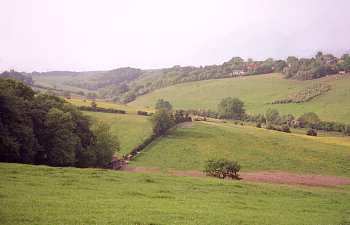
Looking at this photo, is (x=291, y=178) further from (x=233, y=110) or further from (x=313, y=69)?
(x=313, y=69)

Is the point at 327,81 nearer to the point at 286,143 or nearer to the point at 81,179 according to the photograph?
the point at 286,143

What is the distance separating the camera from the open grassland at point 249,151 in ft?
211

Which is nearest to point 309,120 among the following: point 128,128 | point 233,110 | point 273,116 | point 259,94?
point 273,116

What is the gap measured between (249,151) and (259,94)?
81.4 meters

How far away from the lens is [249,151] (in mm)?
72562

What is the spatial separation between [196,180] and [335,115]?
280ft

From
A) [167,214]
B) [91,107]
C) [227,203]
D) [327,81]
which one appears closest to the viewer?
[167,214]

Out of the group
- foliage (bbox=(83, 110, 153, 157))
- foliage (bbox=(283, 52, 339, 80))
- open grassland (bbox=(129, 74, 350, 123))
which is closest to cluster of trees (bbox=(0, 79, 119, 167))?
foliage (bbox=(83, 110, 153, 157))

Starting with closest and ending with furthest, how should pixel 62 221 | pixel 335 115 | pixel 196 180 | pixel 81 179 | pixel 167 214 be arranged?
pixel 62 221
pixel 167 214
pixel 81 179
pixel 196 180
pixel 335 115

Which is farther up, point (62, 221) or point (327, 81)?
point (327, 81)

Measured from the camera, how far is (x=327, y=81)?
146m

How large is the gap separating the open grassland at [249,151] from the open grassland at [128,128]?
3.38 m

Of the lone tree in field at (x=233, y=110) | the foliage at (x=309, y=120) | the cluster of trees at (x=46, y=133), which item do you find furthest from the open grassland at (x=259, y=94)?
the cluster of trees at (x=46, y=133)

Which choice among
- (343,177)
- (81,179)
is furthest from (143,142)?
(81,179)
